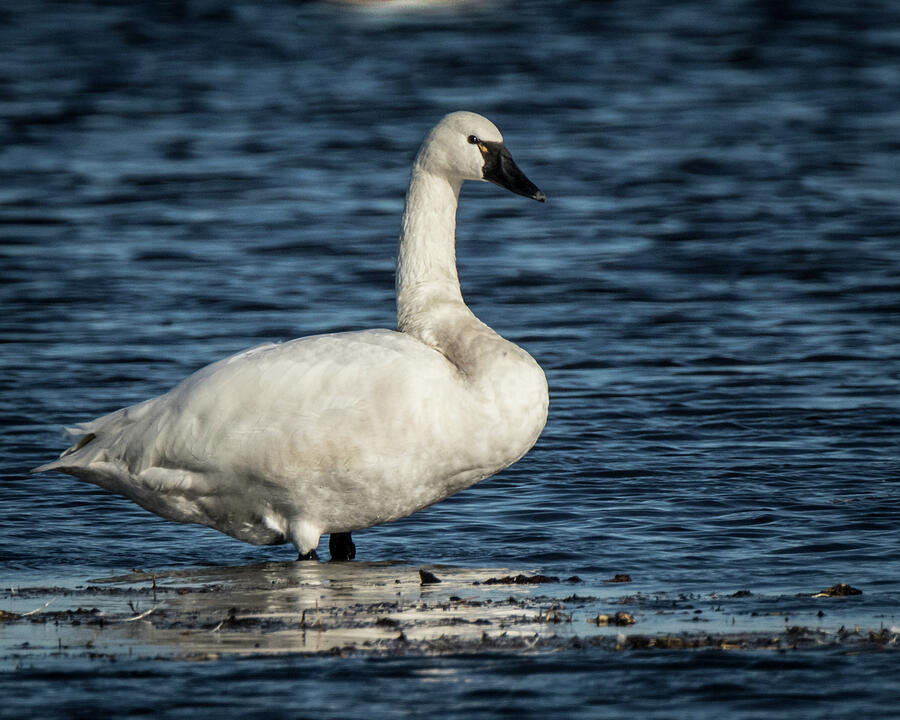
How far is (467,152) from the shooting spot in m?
8.72

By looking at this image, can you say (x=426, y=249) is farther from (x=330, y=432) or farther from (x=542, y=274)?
(x=542, y=274)

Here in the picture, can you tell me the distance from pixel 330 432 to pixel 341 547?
93 cm

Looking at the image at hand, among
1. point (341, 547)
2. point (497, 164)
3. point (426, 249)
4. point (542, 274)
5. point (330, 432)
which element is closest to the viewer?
point (330, 432)

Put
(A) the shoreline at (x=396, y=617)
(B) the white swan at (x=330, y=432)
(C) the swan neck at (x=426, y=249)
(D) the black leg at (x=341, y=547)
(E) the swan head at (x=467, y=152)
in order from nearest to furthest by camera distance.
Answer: (A) the shoreline at (x=396, y=617), (B) the white swan at (x=330, y=432), (D) the black leg at (x=341, y=547), (C) the swan neck at (x=426, y=249), (E) the swan head at (x=467, y=152)

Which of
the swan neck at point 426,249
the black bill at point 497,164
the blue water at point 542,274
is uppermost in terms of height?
the black bill at point 497,164

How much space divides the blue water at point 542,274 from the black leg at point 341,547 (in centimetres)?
15

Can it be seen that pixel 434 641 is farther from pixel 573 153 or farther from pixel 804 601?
pixel 573 153

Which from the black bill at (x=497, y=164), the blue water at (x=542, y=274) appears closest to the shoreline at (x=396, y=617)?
the blue water at (x=542, y=274)

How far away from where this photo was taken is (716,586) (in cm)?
746

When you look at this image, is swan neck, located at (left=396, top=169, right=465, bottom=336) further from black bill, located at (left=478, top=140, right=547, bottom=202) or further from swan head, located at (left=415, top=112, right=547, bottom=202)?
black bill, located at (left=478, top=140, right=547, bottom=202)

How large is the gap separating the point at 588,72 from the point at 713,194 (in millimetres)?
10637

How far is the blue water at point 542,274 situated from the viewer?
7707 mm

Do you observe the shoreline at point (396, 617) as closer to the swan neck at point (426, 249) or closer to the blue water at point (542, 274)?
the blue water at point (542, 274)

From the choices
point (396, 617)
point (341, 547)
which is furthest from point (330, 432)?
point (396, 617)
